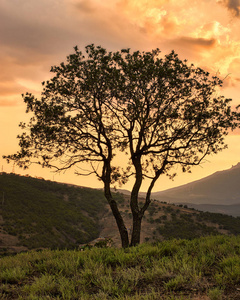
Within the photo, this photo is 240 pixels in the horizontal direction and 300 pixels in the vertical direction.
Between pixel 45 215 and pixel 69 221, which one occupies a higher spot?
pixel 45 215

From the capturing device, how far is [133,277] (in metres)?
8.10

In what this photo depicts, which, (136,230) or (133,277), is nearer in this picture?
(133,277)

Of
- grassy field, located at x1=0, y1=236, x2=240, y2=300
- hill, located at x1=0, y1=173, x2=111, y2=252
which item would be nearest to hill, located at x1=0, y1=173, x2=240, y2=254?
hill, located at x1=0, y1=173, x2=111, y2=252

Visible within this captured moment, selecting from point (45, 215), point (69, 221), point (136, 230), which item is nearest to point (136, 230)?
point (136, 230)

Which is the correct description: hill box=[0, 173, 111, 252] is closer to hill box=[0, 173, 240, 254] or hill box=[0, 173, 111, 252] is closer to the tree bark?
hill box=[0, 173, 240, 254]

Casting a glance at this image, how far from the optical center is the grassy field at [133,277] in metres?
7.19

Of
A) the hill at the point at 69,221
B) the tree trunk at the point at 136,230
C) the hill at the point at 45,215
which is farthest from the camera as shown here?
the hill at the point at 69,221

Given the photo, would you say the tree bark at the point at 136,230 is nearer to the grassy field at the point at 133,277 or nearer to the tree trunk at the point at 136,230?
the tree trunk at the point at 136,230

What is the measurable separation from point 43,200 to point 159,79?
61204 mm

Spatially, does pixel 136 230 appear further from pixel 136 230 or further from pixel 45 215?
pixel 45 215

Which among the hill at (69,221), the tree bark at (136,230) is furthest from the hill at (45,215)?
the tree bark at (136,230)

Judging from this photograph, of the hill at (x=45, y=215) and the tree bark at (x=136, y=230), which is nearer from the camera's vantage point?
the tree bark at (x=136, y=230)

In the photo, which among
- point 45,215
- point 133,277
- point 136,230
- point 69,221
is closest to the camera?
point 133,277

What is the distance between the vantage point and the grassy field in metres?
7.19
